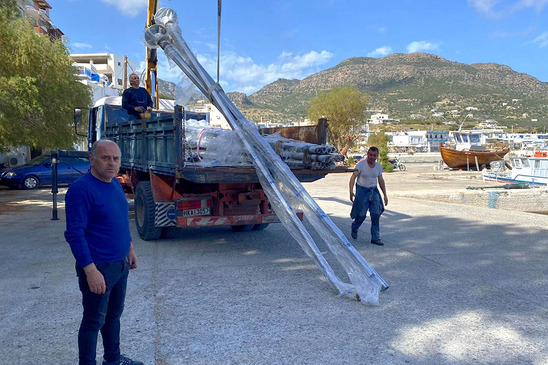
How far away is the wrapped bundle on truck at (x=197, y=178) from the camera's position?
659cm

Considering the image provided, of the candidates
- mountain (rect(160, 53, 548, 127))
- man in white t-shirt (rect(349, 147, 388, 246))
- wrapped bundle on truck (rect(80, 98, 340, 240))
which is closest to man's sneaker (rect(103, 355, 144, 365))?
wrapped bundle on truck (rect(80, 98, 340, 240))

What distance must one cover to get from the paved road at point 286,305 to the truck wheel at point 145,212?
0.70 feet

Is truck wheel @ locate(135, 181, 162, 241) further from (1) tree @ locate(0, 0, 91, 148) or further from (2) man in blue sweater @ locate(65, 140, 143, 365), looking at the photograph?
(1) tree @ locate(0, 0, 91, 148)

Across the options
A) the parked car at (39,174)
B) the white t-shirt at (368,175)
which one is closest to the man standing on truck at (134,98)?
the white t-shirt at (368,175)

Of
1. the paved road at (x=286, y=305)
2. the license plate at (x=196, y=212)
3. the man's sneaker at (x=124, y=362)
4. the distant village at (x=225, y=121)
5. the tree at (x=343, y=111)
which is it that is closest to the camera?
the man's sneaker at (x=124, y=362)

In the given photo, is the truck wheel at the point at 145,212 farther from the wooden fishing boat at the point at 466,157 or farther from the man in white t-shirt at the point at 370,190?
the wooden fishing boat at the point at 466,157

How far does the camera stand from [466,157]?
39.8m

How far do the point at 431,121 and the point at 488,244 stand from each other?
4544 inches

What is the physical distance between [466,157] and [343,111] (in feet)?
45.2

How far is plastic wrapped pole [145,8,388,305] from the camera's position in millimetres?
5156

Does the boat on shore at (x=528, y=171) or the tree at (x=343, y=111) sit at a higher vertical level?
the tree at (x=343, y=111)

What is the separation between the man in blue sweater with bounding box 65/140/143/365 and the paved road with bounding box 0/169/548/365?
2.32 feet

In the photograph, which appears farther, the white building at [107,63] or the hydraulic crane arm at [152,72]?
the white building at [107,63]

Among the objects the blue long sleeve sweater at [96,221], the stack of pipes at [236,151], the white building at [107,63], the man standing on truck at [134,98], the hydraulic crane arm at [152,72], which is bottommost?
the blue long sleeve sweater at [96,221]
